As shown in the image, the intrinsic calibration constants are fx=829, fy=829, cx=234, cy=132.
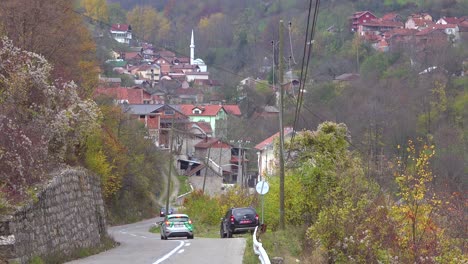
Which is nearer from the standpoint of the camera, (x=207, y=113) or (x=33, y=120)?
(x=33, y=120)

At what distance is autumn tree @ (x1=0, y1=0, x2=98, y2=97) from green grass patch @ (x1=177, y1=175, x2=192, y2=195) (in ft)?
161

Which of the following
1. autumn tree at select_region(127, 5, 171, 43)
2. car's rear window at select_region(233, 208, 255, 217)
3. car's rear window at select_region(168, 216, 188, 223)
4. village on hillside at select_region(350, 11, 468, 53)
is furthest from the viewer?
autumn tree at select_region(127, 5, 171, 43)

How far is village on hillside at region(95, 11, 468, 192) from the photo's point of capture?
291 feet

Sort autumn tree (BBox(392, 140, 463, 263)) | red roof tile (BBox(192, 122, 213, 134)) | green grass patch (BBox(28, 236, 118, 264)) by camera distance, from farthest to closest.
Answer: red roof tile (BBox(192, 122, 213, 134)) → autumn tree (BBox(392, 140, 463, 263)) → green grass patch (BBox(28, 236, 118, 264))

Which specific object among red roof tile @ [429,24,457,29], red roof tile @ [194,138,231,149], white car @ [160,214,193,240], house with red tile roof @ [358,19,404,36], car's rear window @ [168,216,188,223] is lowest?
white car @ [160,214,193,240]

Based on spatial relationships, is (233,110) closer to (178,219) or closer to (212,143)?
(212,143)

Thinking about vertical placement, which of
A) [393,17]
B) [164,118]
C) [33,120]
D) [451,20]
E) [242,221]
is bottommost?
[242,221]

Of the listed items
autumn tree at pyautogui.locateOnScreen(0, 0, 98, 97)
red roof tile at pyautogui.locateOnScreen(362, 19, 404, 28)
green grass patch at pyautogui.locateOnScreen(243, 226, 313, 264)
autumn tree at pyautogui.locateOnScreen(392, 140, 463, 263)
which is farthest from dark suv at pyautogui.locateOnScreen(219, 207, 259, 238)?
red roof tile at pyautogui.locateOnScreen(362, 19, 404, 28)

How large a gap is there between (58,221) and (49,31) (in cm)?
1112

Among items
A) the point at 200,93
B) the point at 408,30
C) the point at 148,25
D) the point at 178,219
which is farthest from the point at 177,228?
the point at 148,25

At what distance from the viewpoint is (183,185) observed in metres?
88.2

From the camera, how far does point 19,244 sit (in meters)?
17.3

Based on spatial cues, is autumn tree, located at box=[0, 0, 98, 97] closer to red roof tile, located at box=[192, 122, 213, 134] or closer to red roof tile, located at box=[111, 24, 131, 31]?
red roof tile, located at box=[192, 122, 213, 134]

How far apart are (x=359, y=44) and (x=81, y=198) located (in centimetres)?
11047
